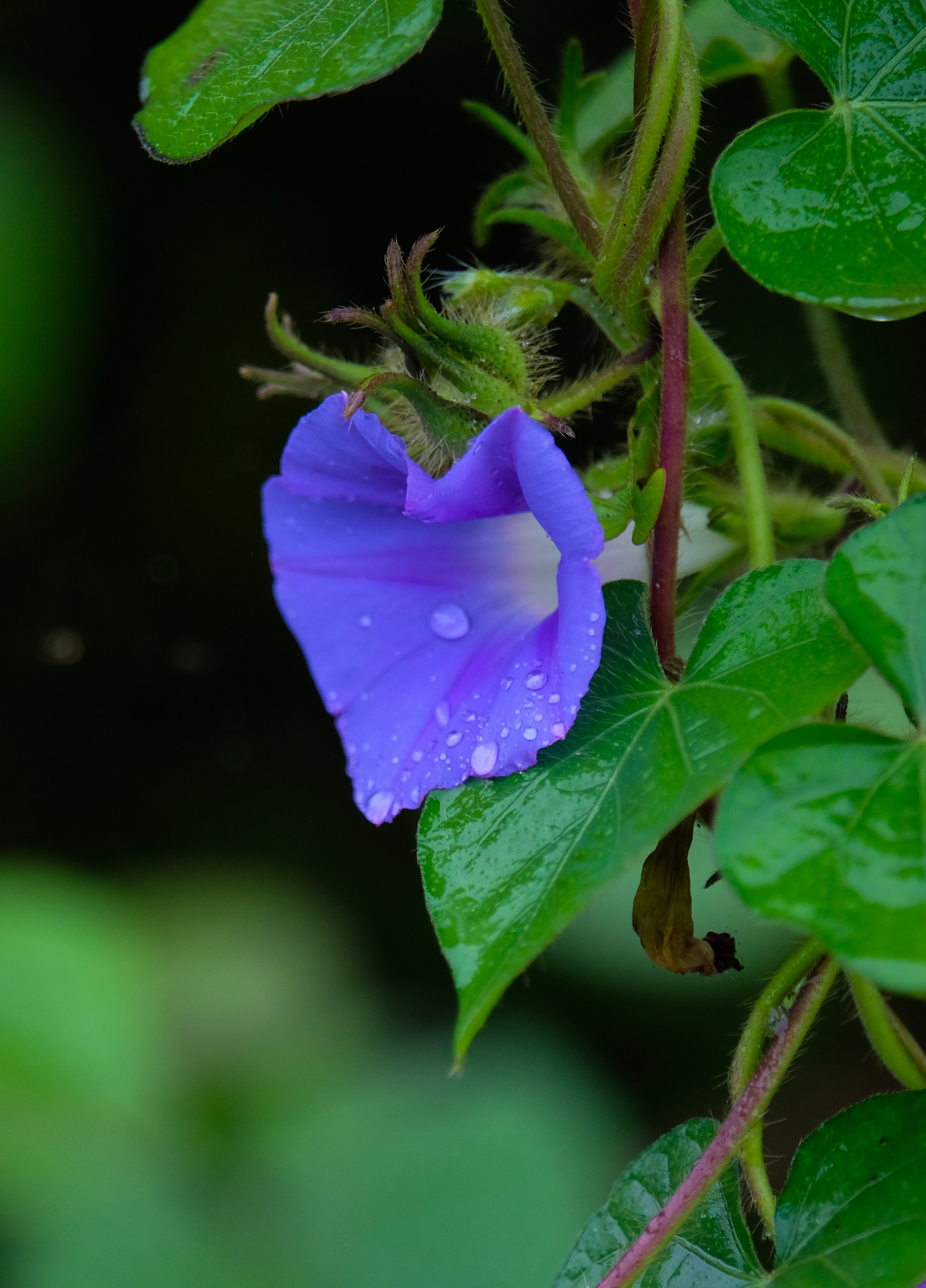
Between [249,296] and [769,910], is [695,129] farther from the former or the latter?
[249,296]

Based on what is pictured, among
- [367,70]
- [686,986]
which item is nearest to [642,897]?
[367,70]

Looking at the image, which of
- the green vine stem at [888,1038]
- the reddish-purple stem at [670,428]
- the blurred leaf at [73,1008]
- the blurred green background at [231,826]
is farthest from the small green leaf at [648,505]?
the blurred leaf at [73,1008]

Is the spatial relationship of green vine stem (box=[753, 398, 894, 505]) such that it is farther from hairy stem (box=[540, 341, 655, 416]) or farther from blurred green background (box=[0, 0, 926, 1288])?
blurred green background (box=[0, 0, 926, 1288])

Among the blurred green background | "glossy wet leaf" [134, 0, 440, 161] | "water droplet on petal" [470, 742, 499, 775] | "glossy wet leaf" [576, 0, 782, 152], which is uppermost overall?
"glossy wet leaf" [134, 0, 440, 161]

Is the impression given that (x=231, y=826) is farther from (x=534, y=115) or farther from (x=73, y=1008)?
(x=534, y=115)

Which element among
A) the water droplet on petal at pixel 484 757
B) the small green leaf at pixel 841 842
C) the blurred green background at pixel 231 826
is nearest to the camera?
the small green leaf at pixel 841 842

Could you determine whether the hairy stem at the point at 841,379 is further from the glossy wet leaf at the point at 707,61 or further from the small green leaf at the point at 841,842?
the small green leaf at the point at 841,842

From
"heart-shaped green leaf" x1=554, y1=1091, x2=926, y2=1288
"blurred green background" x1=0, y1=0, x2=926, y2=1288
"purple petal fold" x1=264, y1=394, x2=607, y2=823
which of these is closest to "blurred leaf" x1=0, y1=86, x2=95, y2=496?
"blurred green background" x1=0, y1=0, x2=926, y2=1288
